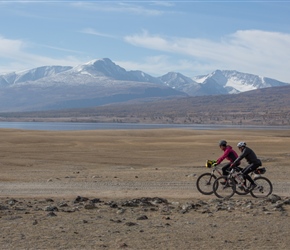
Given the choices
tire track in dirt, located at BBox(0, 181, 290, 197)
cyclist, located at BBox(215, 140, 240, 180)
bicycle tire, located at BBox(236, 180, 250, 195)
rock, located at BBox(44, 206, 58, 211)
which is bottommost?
tire track in dirt, located at BBox(0, 181, 290, 197)

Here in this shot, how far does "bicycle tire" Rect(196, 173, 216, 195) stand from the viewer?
17.4 m

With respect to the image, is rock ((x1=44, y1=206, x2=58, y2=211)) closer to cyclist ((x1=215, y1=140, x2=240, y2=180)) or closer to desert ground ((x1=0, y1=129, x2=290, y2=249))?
desert ground ((x1=0, y1=129, x2=290, y2=249))

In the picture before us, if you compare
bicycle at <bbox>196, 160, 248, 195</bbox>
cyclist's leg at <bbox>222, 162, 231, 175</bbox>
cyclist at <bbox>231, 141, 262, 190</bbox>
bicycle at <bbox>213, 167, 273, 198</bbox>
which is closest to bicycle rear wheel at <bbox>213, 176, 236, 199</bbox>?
bicycle at <bbox>213, 167, 273, 198</bbox>

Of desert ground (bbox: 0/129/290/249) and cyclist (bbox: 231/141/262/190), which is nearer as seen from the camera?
desert ground (bbox: 0/129/290/249)

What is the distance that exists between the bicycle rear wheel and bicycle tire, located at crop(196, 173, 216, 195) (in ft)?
1.18

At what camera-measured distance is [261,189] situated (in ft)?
55.4

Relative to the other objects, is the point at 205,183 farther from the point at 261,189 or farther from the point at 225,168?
the point at 261,189

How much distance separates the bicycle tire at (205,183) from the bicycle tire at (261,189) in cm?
132

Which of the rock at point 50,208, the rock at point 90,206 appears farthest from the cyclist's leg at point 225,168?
the rock at point 50,208

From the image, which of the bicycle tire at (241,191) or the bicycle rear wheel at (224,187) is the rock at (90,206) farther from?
the bicycle tire at (241,191)

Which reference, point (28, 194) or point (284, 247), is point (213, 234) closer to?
point (284, 247)

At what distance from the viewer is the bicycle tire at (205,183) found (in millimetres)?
17422

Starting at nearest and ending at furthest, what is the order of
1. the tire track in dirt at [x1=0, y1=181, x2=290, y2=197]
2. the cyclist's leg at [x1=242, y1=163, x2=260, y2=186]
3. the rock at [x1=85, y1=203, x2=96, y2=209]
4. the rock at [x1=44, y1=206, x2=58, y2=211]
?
the rock at [x1=44, y1=206, x2=58, y2=211] < the rock at [x1=85, y1=203, x2=96, y2=209] < the cyclist's leg at [x1=242, y1=163, x2=260, y2=186] < the tire track in dirt at [x1=0, y1=181, x2=290, y2=197]

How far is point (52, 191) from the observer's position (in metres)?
18.5
